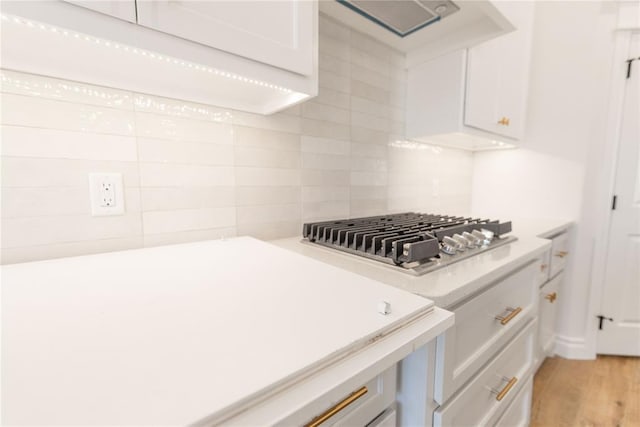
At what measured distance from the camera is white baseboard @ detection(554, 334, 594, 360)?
6.06 ft

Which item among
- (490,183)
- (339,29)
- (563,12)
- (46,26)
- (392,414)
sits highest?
(563,12)

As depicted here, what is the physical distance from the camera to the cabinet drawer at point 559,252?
1.55 metres

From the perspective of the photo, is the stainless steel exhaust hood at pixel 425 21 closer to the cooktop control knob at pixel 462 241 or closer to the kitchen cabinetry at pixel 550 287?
the cooktop control knob at pixel 462 241

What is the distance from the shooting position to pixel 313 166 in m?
1.23

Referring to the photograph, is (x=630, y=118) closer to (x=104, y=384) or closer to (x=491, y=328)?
(x=491, y=328)

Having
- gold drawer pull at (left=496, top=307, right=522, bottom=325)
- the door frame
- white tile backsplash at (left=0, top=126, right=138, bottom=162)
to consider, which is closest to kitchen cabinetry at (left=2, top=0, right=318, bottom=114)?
white tile backsplash at (left=0, top=126, right=138, bottom=162)

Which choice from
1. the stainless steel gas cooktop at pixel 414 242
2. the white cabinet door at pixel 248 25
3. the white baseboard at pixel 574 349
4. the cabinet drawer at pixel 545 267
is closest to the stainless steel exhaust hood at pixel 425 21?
the white cabinet door at pixel 248 25

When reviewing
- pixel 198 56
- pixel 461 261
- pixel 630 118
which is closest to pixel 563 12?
pixel 630 118

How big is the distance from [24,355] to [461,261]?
88 cm

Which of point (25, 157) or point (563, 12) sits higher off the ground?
Answer: point (563, 12)

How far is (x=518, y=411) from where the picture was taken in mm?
1082

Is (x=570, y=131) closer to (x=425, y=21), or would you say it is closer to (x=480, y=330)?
(x=425, y=21)

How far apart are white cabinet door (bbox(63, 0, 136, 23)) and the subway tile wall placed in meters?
0.35

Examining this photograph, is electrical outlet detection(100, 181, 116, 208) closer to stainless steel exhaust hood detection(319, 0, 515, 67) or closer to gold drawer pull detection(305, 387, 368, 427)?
gold drawer pull detection(305, 387, 368, 427)
